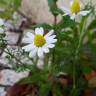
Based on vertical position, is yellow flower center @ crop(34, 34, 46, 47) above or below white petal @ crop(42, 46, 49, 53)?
above

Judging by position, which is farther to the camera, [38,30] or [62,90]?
[62,90]

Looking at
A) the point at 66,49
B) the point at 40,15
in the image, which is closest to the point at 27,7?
the point at 40,15

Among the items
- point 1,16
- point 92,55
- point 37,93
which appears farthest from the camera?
point 1,16

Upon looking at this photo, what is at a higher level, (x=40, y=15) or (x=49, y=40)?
(x=40, y=15)

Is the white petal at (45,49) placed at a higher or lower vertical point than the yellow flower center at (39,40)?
lower

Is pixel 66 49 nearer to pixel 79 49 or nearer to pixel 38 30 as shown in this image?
pixel 79 49

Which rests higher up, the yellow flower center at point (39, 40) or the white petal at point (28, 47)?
the yellow flower center at point (39, 40)

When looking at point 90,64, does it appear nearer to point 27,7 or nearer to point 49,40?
point 49,40

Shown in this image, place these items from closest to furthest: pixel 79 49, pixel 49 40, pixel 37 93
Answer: pixel 49 40 → pixel 79 49 → pixel 37 93

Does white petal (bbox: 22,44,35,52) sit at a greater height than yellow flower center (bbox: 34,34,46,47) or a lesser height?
lesser

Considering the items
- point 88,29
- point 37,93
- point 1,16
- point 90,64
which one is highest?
point 1,16
